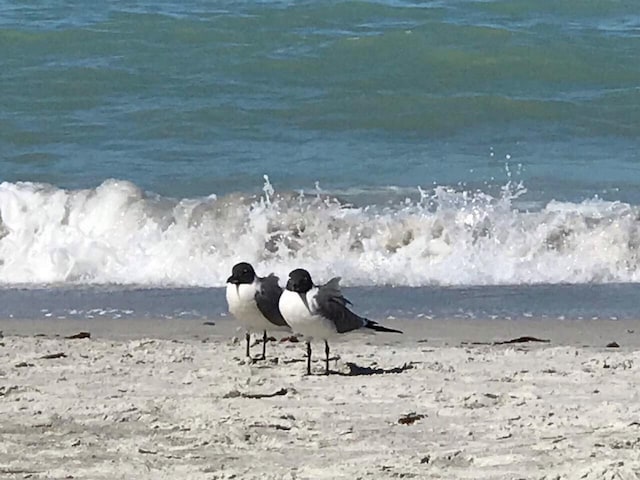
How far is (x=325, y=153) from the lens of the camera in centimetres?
1214

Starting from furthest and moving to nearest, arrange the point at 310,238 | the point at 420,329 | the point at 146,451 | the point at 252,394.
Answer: the point at 310,238 < the point at 420,329 < the point at 252,394 < the point at 146,451

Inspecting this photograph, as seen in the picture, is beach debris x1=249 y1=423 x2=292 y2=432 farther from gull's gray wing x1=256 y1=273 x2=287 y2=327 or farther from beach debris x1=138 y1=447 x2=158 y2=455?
gull's gray wing x1=256 y1=273 x2=287 y2=327

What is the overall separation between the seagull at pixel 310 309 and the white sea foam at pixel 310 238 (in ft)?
8.44

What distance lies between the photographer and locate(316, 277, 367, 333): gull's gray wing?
595cm

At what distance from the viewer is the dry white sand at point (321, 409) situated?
430 cm

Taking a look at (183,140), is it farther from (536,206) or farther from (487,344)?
(487,344)

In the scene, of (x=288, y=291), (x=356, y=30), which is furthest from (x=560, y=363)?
(x=356, y=30)

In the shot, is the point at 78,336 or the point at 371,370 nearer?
the point at 371,370

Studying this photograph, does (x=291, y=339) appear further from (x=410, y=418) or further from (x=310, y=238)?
(x=310, y=238)

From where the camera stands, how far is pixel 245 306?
6.22 metres

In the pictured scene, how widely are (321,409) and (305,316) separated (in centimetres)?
85

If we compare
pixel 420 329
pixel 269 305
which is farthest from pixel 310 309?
pixel 420 329

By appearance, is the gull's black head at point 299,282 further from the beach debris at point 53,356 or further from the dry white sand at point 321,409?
the beach debris at point 53,356

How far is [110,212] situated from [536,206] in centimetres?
324
